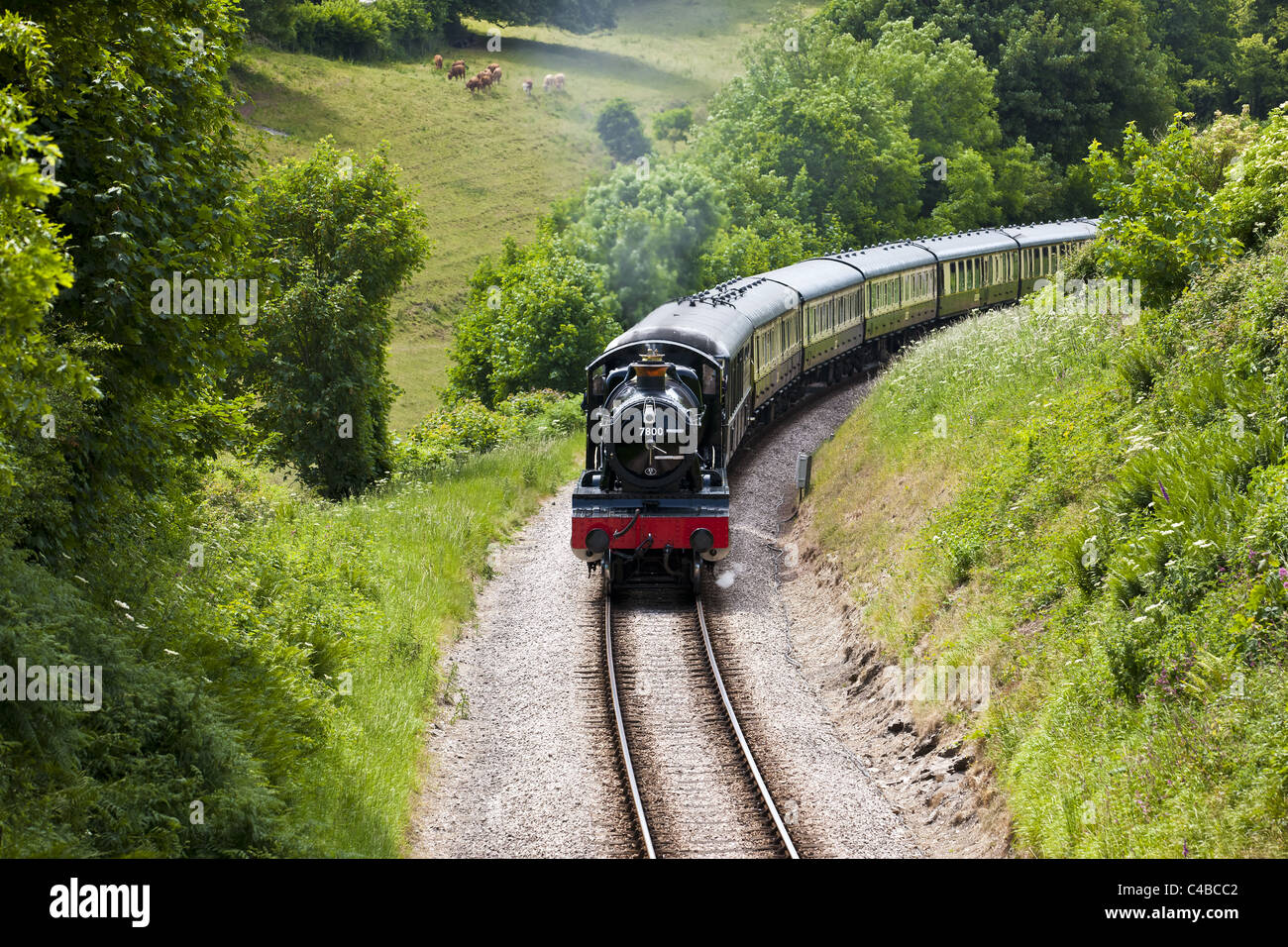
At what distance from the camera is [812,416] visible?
29719 millimetres

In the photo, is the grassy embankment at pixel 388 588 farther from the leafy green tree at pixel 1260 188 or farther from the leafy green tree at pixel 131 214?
the leafy green tree at pixel 1260 188

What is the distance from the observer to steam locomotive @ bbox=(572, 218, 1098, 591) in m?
18.2

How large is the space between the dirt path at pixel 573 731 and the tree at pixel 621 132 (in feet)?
194

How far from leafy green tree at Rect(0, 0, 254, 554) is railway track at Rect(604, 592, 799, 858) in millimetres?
6547

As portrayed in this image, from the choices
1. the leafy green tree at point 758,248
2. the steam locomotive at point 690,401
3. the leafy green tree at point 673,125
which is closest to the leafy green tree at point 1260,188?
the steam locomotive at point 690,401

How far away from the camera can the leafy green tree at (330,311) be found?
2534 cm

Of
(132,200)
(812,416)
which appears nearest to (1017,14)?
(812,416)

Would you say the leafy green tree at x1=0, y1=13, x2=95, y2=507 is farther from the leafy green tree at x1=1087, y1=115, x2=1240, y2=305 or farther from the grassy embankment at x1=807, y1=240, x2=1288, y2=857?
the leafy green tree at x1=1087, y1=115, x2=1240, y2=305

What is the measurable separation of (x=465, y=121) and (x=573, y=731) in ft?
220

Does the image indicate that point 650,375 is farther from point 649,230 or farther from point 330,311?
point 649,230

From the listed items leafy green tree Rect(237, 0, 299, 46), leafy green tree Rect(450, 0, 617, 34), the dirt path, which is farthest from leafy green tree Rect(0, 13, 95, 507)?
leafy green tree Rect(450, 0, 617, 34)

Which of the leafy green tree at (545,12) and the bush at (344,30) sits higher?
the leafy green tree at (545,12)

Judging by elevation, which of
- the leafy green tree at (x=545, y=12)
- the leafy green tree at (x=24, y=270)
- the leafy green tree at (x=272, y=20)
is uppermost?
the leafy green tree at (x=545, y=12)

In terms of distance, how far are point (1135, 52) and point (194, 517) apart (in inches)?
2377
